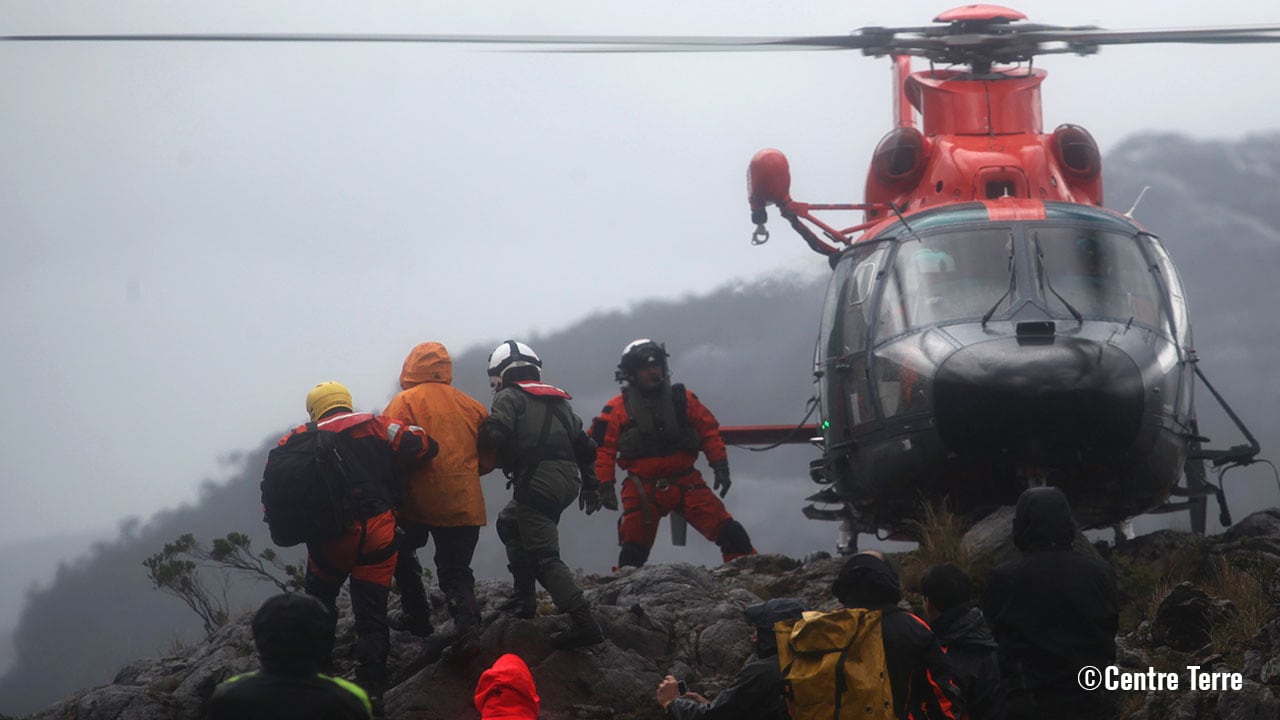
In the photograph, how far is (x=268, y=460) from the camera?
27.2ft

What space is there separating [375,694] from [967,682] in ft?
11.6

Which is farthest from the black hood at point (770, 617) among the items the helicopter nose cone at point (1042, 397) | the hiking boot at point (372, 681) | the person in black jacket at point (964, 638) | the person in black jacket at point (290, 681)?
the helicopter nose cone at point (1042, 397)

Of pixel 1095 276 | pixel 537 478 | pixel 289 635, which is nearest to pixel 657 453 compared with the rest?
pixel 1095 276

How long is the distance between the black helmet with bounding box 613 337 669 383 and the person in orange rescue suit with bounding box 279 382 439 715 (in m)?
4.55

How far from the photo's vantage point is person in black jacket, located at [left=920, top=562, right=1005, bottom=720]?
6.23 m

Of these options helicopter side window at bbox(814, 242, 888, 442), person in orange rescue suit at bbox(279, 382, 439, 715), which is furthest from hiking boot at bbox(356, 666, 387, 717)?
helicopter side window at bbox(814, 242, 888, 442)

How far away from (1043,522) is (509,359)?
419 centimetres

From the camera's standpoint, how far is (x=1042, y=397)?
32.9ft

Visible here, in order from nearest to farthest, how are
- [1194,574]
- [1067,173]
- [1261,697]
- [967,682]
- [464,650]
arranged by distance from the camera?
1. [967,682]
2. [1261,697]
3. [464,650]
4. [1194,574]
5. [1067,173]

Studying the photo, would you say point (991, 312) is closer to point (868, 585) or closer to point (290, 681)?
point (868, 585)

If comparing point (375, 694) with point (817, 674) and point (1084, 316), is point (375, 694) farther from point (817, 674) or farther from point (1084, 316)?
point (1084, 316)

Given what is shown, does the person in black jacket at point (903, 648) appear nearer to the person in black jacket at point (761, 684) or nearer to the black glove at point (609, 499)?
the person in black jacket at point (761, 684)

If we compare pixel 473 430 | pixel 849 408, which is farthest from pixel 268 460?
pixel 849 408

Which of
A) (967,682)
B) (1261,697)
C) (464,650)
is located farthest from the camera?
(464,650)
